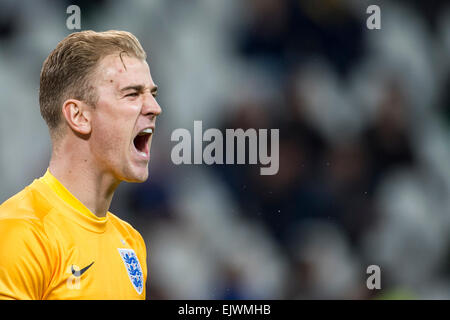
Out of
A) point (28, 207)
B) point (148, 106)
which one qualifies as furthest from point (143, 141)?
point (28, 207)

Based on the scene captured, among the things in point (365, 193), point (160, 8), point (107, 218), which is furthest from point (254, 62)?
point (107, 218)

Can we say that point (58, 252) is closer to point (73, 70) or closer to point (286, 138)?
point (73, 70)

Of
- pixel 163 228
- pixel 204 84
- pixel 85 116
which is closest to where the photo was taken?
pixel 85 116

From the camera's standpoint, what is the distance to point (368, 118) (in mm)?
3492

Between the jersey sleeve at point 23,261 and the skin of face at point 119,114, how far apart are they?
10.0 inches

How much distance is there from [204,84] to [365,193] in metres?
1.03

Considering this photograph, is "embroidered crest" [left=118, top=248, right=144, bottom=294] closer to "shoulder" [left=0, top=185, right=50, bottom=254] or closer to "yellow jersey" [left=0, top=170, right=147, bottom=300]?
"yellow jersey" [left=0, top=170, right=147, bottom=300]

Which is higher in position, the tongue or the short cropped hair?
the short cropped hair

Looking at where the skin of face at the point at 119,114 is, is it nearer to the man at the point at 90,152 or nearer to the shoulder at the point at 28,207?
the man at the point at 90,152

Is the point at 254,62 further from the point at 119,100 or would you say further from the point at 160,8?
the point at 119,100

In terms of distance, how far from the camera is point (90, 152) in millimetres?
1469

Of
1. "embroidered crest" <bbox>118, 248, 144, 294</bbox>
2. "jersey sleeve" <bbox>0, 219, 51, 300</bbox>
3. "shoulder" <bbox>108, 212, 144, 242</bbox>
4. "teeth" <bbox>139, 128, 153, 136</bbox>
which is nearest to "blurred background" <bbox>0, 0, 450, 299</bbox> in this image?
"shoulder" <bbox>108, 212, 144, 242</bbox>

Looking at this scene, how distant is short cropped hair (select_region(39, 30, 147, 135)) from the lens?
1.45 m

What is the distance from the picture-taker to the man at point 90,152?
139 centimetres
